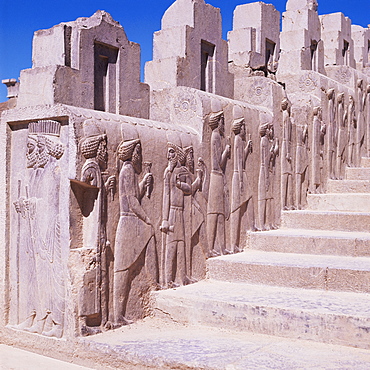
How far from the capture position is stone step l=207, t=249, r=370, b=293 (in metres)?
5.34

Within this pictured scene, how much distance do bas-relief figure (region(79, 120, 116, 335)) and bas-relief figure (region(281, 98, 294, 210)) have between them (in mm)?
3569

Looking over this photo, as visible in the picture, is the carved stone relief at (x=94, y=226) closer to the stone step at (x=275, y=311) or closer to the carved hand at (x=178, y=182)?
the stone step at (x=275, y=311)

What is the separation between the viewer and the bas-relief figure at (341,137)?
9.49 meters

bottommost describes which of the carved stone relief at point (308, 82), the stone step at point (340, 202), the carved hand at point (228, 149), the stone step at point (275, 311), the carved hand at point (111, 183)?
the stone step at point (275, 311)

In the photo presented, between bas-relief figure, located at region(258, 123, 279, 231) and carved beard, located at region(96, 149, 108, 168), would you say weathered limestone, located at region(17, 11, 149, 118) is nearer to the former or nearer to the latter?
carved beard, located at region(96, 149, 108, 168)

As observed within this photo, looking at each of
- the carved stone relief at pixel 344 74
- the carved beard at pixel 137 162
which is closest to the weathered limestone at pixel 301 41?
the carved stone relief at pixel 344 74

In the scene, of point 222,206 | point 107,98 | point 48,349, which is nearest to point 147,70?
point 107,98

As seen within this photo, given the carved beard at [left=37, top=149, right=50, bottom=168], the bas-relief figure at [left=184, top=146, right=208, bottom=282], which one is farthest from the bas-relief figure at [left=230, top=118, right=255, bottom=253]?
the carved beard at [left=37, top=149, right=50, bottom=168]

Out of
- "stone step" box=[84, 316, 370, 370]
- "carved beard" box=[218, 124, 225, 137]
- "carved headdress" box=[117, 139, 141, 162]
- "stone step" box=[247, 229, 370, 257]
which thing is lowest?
"stone step" box=[84, 316, 370, 370]

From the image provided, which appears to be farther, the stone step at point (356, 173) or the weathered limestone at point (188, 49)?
the stone step at point (356, 173)

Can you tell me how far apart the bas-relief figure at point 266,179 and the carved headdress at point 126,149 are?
8.60 feet

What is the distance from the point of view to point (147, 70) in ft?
23.0

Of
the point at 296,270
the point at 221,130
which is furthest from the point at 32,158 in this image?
the point at 296,270

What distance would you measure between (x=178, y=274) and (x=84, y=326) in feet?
4.36
